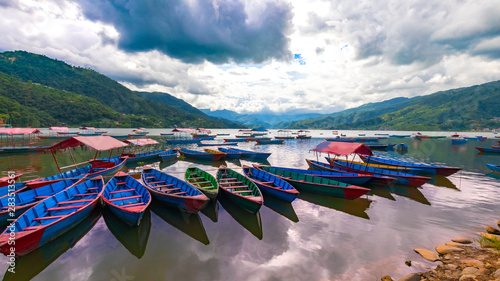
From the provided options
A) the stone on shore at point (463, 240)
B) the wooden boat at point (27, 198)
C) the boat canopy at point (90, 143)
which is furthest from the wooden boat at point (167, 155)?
the stone on shore at point (463, 240)

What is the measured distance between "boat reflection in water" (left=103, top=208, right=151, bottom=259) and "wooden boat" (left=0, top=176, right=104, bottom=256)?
167 cm

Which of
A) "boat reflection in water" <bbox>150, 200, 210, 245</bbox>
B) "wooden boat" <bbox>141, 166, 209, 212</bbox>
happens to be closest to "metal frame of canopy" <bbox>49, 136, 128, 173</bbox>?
"wooden boat" <bbox>141, 166, 209, 212</bbox>

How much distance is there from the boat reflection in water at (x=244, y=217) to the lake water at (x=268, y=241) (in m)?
0.07

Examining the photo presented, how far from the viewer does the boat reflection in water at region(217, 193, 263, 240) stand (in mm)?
12780

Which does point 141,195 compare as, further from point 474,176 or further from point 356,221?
point 474,176

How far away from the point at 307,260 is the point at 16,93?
751 feet

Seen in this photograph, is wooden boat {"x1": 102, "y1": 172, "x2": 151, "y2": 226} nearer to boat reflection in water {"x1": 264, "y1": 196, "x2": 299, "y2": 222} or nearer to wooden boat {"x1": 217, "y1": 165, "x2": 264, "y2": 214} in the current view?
wooden boat {"x1": 217, "y1": 165, "x2": 264, "y2": 214}

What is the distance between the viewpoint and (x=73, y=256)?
993 cm

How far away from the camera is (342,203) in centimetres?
1741

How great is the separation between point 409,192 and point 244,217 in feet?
58.9

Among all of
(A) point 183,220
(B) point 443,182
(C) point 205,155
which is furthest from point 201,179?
(B) point 443,182

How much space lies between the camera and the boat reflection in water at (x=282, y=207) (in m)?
14.8

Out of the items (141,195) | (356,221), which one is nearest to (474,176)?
(356,221)

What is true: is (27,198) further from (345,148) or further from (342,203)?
(345,148)
